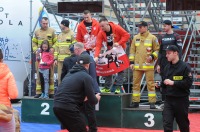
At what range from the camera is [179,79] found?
26.1 ft

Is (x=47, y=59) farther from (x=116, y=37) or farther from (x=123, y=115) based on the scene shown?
(x=123, y=115)

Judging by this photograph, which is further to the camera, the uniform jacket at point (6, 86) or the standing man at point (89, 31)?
the standing man at point (89, 31)

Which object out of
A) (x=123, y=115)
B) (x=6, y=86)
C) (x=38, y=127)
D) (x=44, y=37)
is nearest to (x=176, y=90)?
(x=6, y=86)

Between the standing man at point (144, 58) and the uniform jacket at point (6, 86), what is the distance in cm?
405

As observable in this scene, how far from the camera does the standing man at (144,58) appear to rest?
1115 centimetres

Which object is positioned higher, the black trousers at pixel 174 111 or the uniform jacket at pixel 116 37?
the uniform jacket at pixel 116 37

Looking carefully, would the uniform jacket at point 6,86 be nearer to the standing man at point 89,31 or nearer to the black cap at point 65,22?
the standing man at point 89,31

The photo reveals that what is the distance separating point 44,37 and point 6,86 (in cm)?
502

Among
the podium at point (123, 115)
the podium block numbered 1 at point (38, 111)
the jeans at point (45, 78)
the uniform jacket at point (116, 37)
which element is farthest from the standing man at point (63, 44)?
the podium at point (123, 115)

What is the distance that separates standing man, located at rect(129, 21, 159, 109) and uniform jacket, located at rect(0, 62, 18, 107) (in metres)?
4.05

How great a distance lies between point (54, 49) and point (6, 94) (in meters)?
4.64

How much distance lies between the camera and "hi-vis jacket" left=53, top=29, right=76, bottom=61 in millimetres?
12273

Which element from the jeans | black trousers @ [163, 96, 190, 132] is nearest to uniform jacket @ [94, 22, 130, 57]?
the jeans

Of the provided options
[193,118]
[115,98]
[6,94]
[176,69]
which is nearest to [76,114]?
[6,94]
